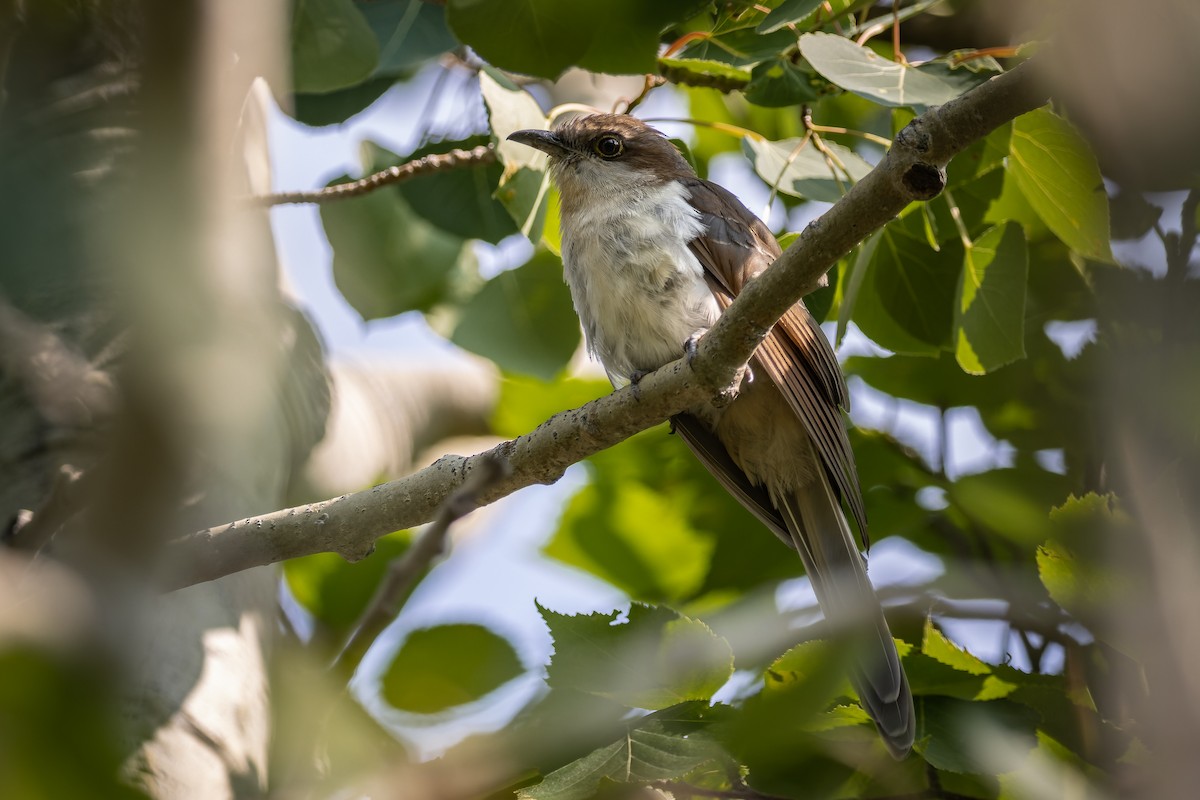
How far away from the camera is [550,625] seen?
246cm

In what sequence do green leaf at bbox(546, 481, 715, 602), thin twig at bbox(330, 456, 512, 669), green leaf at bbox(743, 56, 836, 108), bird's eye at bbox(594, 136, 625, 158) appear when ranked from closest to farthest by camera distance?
thin twig at bbox(330, 456, 512, 669) < green leaf at bbox(743, 56, 836, 108) < bird's eye at bbox(594, 136, 625, 158) < green leaf at bbox(546, 481, 715, 602)

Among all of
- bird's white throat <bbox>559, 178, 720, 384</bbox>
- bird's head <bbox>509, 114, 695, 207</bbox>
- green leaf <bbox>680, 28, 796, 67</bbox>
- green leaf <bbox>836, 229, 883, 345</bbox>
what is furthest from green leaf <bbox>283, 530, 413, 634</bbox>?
green leaf <bbox>680, 28, 796, 67</bbox>

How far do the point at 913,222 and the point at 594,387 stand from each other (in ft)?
6.44

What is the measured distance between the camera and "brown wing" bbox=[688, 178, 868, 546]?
10.6ft

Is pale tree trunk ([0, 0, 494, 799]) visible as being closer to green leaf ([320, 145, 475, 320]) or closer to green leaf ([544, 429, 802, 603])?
green leaf ([320, 145, 475, 320])

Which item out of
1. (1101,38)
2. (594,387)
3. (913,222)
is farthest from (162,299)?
(594,387)

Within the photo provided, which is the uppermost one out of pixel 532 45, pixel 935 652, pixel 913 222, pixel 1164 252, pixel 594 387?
pixel 532 45

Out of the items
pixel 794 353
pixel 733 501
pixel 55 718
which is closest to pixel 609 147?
pixel 794 353

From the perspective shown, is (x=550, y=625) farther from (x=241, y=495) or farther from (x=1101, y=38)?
(x=1101, y=38)

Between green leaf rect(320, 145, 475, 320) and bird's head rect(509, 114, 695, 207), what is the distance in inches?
22.3

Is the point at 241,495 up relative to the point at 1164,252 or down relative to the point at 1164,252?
down

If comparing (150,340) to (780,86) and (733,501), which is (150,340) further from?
(733,501)

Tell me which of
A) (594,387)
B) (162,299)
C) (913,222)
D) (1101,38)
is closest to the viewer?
(162,299)

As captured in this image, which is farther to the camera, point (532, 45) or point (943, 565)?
point (943, 565)
